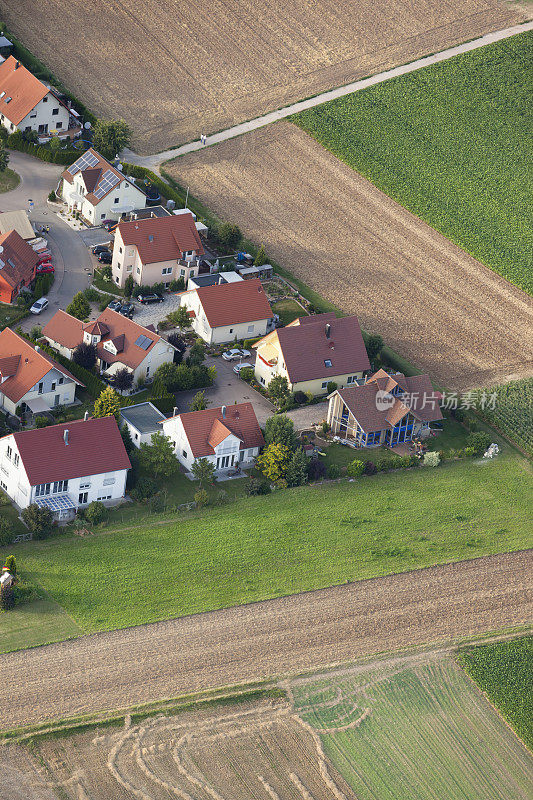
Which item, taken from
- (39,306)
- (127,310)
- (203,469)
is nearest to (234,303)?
(127,310)

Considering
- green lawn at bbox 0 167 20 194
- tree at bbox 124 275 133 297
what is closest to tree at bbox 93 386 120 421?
tree at bbox 124 275 133 297

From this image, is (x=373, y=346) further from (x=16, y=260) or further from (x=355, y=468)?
(x=16, y=260)

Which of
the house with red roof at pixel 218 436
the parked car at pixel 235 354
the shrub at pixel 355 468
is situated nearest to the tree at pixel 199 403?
the house with red roof at pixel 218 436

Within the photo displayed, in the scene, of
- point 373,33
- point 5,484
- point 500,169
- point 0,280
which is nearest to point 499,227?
point 500,169

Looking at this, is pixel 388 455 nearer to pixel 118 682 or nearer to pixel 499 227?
pixel 118 682

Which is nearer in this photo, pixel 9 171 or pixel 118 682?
pixel 118 682

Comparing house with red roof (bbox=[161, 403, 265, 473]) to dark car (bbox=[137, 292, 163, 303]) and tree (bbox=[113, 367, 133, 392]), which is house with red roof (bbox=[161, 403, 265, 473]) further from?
dark car (bbox=[137, 292, 163, 303])
